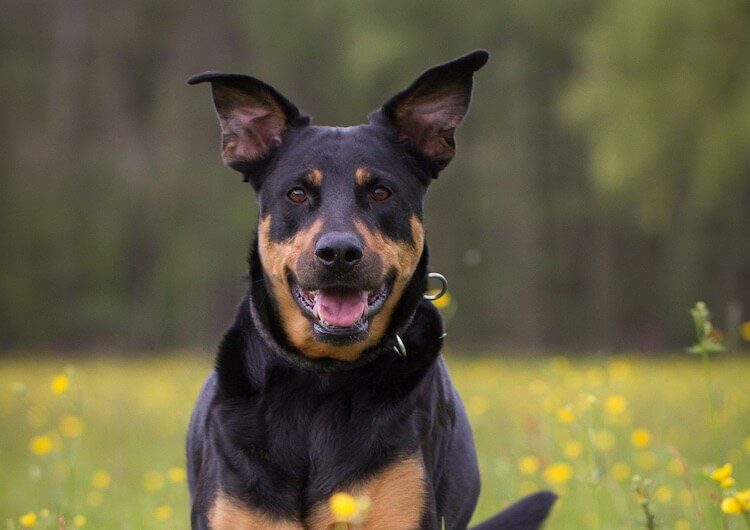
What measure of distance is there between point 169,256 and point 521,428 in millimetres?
21322

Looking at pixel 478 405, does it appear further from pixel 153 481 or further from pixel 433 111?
pixel 433 111

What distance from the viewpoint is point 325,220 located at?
14.0 feet

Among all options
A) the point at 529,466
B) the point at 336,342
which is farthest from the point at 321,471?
the point at 529,466

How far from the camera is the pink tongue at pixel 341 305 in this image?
13.8ft

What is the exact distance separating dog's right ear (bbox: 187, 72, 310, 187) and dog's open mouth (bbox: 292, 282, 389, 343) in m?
0.72

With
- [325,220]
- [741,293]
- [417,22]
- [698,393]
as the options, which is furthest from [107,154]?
[325,220]

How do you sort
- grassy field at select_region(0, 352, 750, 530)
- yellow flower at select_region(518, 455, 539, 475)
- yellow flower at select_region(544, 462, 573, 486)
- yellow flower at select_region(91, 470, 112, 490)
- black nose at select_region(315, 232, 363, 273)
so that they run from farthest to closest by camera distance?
yellow flower at select_region(91, 470, 112, 490) < yellow flower at select_region(518, 455, 539, 475) < yellow flower at select_region(544, 462, 573, 486) < grassy field at select_region(0, 352, 750, 530) < black nose at select_region(315, 232, 363, 273)

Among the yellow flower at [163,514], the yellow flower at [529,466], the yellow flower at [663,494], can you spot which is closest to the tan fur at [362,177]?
the yellow flower at [163,514]

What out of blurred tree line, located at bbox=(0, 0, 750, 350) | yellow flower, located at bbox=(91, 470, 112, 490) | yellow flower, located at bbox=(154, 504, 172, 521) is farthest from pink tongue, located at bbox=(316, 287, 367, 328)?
blurred tree line, located at bbox=(0, 0, 750, 350)

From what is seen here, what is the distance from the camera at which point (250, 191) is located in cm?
2562

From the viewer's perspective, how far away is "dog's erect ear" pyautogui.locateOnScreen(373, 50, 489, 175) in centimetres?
463

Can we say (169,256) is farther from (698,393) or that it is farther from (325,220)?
(325,220)

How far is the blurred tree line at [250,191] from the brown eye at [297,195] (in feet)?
63.6

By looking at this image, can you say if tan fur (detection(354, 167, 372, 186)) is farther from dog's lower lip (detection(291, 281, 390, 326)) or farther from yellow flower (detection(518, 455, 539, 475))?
yellow flower (detection(518, 455, 539, 475))
